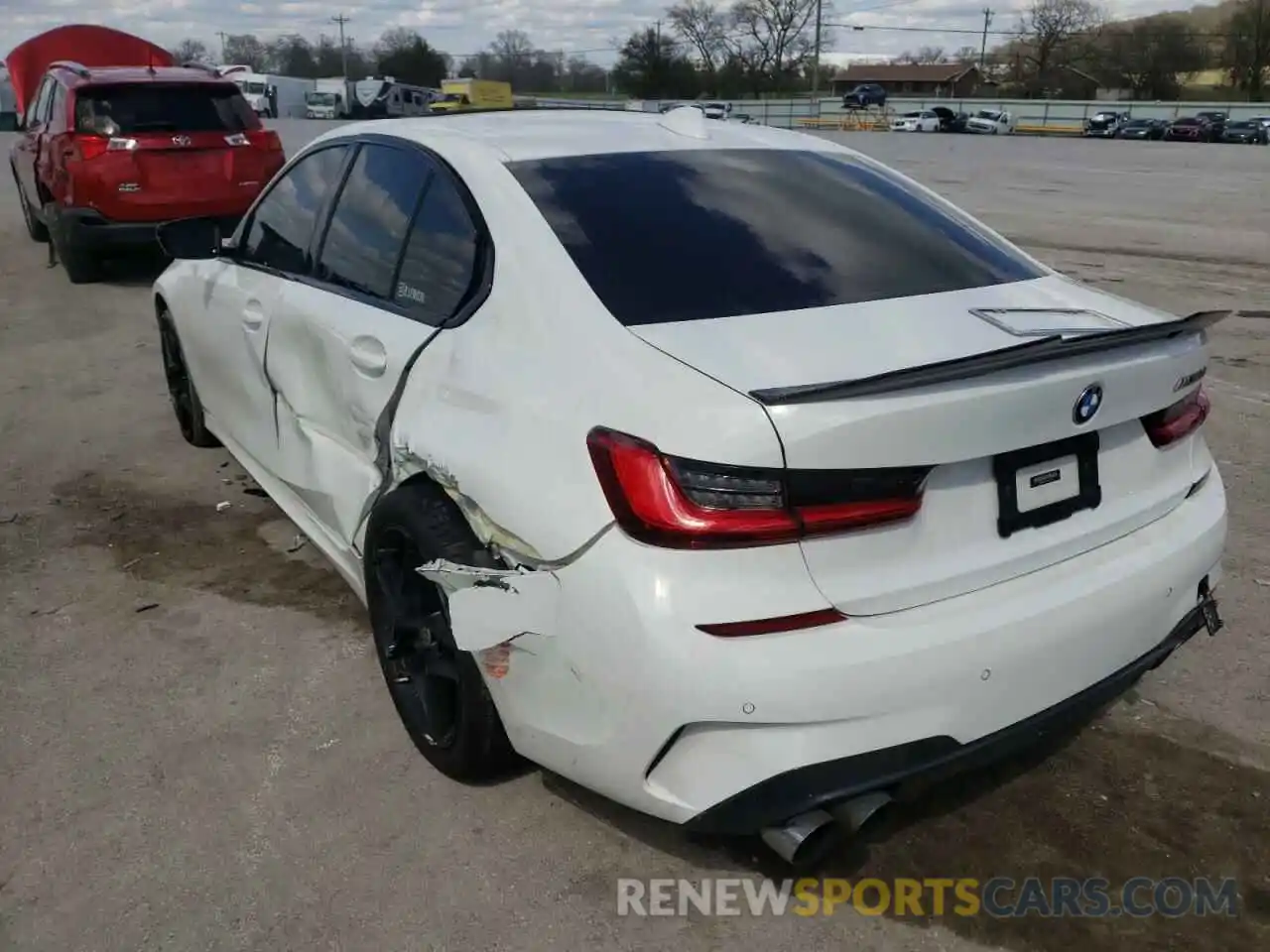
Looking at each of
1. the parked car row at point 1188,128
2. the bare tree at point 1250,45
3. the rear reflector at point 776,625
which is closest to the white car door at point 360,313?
the rear reflector at point 776,625

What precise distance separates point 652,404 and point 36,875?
183 centimetres

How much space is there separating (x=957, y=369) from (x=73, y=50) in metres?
19.2

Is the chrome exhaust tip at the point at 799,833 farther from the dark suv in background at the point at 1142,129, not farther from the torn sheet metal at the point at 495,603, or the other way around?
the dark suv in background at the point at 1142,129

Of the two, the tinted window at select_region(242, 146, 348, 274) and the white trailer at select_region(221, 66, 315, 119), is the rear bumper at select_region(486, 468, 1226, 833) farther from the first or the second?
the white trailer at select_region(221, 66, 315, 119)

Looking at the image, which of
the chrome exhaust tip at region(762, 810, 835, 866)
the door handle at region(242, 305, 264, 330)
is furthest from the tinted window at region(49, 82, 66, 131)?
the chrome exhaust tip at region(762, 810, 835, 866)

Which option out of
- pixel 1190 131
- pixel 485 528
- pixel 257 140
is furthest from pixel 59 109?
pixel 1190 131

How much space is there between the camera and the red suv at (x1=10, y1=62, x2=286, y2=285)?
9.27 metres

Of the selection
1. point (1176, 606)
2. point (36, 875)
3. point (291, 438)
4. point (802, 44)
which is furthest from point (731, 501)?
point (802, 44)

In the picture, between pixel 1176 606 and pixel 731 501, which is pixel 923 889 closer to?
pixel 1176 606

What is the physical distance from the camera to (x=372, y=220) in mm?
3359

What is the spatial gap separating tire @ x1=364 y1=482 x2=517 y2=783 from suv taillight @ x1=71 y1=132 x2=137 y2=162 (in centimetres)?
771

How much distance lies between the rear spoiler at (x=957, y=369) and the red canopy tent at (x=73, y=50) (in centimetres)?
1805

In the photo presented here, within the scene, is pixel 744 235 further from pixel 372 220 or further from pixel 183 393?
pixel 183 393

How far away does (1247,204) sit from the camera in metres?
16.8
